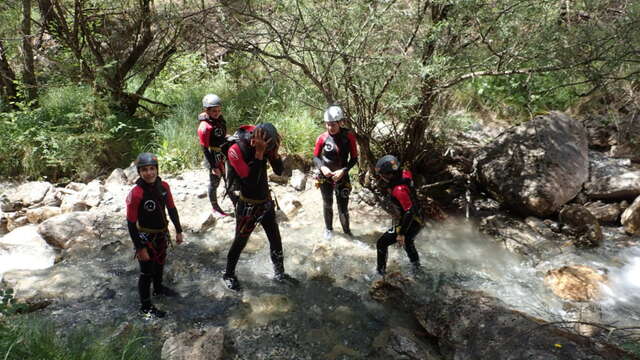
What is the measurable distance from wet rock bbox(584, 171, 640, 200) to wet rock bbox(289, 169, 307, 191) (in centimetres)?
475

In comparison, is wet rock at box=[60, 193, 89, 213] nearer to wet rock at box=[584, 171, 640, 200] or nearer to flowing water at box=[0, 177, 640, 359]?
flowing water at box=[0, 177, 640, 359]

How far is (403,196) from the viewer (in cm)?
438

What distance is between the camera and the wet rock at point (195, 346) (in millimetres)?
3316

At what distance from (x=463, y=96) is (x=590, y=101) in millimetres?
2575

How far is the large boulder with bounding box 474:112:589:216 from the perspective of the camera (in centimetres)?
624

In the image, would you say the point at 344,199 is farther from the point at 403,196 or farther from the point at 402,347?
the point at 402,347

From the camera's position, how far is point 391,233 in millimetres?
4719

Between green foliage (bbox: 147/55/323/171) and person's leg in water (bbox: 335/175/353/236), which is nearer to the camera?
person's leg in water (bbox: 335/175/353/236)

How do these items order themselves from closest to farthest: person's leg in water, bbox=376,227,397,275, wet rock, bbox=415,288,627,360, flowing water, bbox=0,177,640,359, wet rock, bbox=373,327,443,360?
wet rock, bbox=415,288,627,360, wet rock, bbox=373,327,443,360, flowing water, bbox=0,177,640,359, person's leg in water, bbox=376,227,397,275

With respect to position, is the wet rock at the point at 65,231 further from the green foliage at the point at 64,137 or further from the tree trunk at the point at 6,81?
the tree trunk at the point at 6,81

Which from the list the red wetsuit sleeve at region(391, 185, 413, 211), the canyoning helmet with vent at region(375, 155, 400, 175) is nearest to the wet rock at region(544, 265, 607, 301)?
the red wetsuit sleeve at region(391, 185, 413, 211)

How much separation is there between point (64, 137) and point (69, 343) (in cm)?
611

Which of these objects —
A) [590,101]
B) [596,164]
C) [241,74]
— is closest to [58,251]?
[241,74]

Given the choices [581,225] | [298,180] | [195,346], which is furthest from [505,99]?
[195,346]
